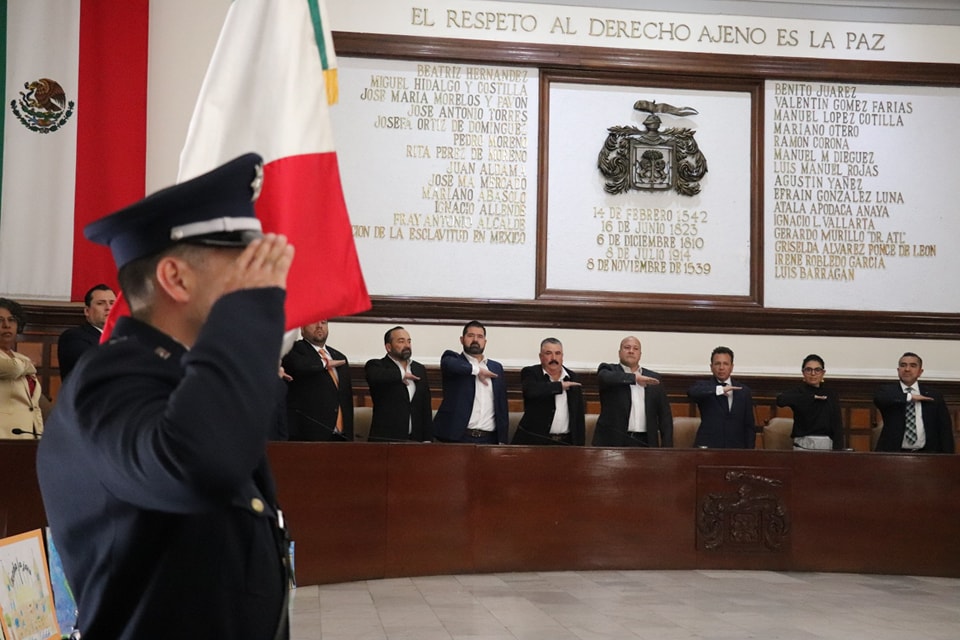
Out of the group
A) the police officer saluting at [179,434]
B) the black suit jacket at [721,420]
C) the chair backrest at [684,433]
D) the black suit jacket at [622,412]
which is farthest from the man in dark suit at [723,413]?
the police officer saluting at [179,434]

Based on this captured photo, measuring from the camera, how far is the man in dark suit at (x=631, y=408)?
313 inches

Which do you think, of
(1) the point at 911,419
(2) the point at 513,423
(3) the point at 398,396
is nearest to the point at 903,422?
(1) the point at 911,419

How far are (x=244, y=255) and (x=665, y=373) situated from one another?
8494 millimetres

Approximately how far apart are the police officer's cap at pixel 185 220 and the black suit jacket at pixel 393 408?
20.4 ft

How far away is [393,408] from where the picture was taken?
7.60 m

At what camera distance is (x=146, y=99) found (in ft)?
29.3

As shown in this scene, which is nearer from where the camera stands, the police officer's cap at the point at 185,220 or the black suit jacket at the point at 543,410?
the police officer's cap at the point at 185,220

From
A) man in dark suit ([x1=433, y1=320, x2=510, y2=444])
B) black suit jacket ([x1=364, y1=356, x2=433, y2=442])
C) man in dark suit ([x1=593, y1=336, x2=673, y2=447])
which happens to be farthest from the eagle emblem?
man in dark suit ([x1=593, y1=336, x2=673, y2=447])

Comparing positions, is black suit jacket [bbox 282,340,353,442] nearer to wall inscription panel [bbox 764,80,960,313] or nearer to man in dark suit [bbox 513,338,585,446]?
man in dark suit [bbox 513,338,585,446]

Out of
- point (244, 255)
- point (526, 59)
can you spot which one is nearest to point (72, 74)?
point (526, 59)

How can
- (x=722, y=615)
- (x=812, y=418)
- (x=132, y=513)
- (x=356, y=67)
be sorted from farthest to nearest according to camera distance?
(x=356, y=67) < (x=812, y=418) < (x=722, y=615) < (x=132, y=513)

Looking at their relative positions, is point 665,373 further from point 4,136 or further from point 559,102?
point 4,136

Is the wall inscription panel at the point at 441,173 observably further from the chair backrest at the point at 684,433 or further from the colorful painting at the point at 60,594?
the colorful painting at the point at 60,594

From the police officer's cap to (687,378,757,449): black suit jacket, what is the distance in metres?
7.26
